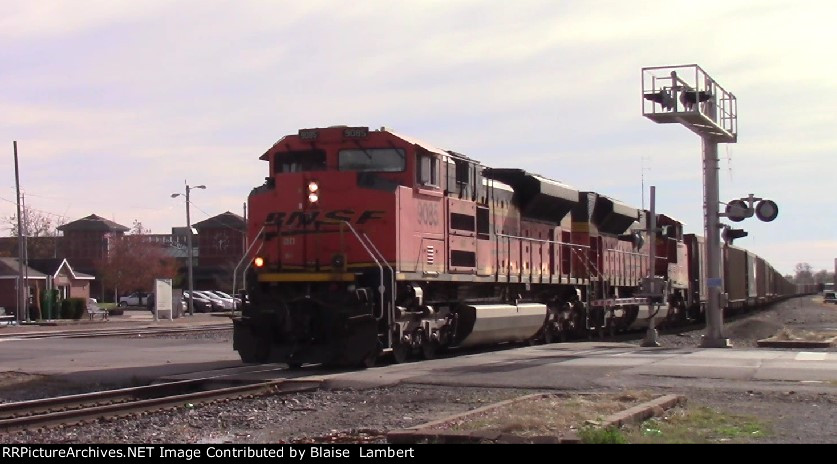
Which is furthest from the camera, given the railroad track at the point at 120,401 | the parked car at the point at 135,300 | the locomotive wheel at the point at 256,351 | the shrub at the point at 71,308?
the parked car at the point at 135,300

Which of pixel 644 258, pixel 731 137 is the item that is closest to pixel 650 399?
pixel 731 137

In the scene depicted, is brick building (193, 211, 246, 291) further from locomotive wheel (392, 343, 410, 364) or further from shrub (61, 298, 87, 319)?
locomotive wheel (392, 343, 410, 364)

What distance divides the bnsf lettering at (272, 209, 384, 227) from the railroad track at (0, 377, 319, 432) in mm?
3383

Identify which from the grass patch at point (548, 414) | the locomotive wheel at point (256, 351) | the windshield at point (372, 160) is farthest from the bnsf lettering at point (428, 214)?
the grass patch at point (548, 414)

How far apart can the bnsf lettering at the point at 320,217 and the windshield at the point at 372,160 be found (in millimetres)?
915

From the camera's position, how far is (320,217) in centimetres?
1680

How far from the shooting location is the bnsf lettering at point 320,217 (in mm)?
16531

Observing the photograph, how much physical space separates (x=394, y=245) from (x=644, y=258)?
1725cm

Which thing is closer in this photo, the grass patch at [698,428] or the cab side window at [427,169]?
the grass patch at [698,428]

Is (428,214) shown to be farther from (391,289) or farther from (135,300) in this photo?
(135,300)

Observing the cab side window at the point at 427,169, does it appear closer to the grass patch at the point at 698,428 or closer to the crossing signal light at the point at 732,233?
the grass patch at the point at 698,428

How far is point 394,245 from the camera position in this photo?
16438mm

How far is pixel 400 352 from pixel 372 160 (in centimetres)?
344
